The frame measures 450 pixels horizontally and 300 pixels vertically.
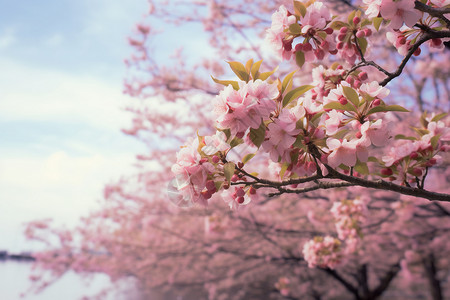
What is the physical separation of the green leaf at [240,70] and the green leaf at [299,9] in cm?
62

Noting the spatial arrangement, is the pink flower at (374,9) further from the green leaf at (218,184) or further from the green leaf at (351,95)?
the green leaf at (218,184)

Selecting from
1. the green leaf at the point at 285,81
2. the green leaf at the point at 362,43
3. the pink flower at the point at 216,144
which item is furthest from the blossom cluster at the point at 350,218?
the pink flower at the point at 216,144

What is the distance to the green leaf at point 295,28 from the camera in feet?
6.46

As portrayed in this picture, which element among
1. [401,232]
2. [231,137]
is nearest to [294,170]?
[231,137]

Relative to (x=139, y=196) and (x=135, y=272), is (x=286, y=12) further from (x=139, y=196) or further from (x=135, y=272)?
(x=135, y=272)

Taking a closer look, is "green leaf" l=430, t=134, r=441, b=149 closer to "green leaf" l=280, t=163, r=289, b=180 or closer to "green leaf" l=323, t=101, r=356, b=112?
"green leaf" l=323, t=101, r=356, b=112

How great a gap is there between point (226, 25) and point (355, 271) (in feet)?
23.3

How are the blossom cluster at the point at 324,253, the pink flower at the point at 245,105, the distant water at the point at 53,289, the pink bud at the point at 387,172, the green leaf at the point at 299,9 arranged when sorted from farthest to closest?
1. the distant water at the point at 53,289
2. the blossom cluster at the point at 324,253
3. the pink bud at the point at 387,172
4. the green leaf at the point at 299,9
5. the pink flower at the point at 245,105

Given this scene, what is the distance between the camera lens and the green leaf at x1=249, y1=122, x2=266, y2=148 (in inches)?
59.2

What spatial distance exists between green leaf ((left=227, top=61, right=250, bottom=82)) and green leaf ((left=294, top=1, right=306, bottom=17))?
0.62 meters

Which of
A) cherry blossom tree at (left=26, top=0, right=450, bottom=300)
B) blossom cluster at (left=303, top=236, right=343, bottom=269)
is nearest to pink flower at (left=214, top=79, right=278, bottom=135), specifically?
cherry blossom tree at (left=26, top=0, right=450, bottom=300)

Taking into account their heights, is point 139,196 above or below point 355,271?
above

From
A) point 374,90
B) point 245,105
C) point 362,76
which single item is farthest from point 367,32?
point 245,105

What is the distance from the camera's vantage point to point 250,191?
193 centimetres
